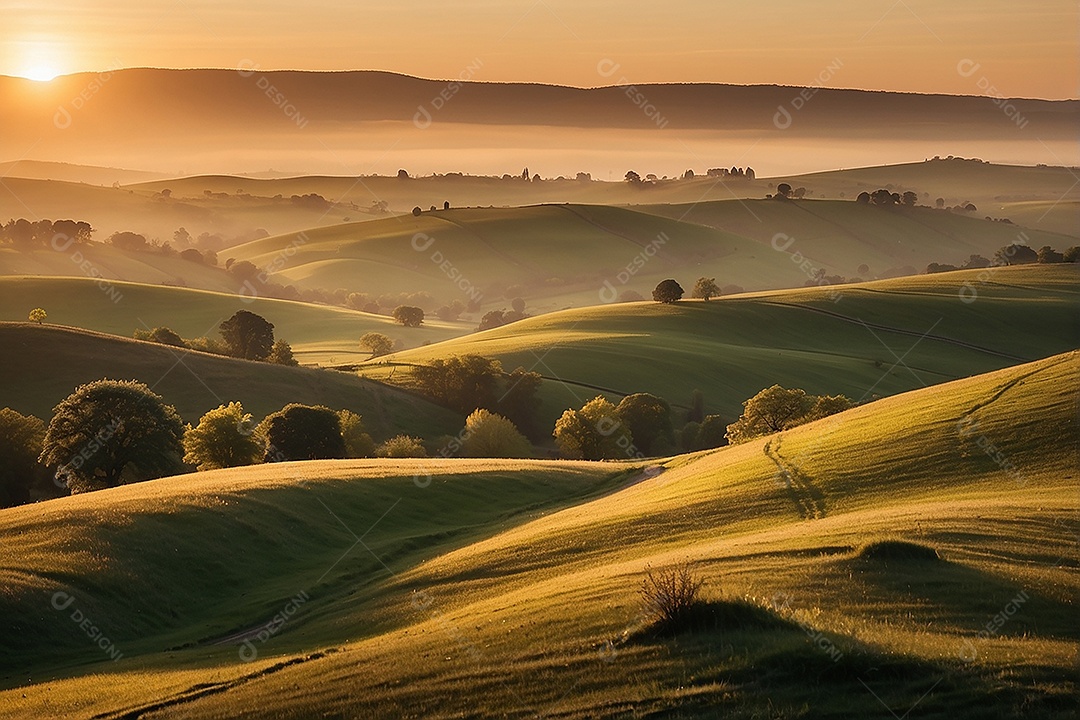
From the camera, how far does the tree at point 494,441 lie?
94375 mm

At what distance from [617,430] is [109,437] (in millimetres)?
45928

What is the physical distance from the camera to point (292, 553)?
43.2 metres

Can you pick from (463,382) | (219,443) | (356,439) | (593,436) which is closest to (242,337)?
(463,382)

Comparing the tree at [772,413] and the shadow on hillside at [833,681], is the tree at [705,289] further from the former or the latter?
the shadow on hillside at [833,681]

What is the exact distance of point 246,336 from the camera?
140375mm

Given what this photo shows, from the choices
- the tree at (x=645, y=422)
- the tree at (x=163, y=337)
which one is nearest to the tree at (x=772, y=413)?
the tree at (x=645, y=422)

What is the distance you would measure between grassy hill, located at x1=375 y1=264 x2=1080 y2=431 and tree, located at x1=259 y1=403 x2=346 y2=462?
116 ft

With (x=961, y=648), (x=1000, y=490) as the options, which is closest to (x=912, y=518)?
(x=1000, y=490)

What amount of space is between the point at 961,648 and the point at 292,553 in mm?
31980

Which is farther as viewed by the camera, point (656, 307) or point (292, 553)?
point (656, 307)

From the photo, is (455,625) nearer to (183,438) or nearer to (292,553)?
(292,553)

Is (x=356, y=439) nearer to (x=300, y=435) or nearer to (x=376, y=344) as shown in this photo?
(x=300, y=435)

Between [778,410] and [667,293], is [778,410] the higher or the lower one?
the lower one

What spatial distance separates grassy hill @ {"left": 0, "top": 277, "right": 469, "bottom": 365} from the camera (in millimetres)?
166500
